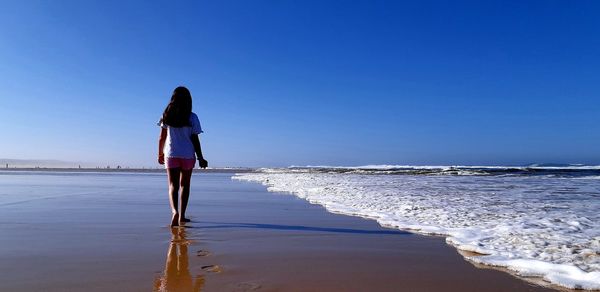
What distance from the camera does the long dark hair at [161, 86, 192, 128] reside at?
200 inches

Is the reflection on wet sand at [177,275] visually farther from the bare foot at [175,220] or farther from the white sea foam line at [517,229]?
the white sea foam line at [517,229]

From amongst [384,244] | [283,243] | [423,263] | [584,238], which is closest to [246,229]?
[283,243]

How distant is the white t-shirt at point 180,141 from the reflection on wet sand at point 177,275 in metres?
1.75

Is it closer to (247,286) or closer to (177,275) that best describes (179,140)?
(177,275)

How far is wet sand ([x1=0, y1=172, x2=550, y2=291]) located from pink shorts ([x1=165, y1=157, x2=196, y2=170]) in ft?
2.19

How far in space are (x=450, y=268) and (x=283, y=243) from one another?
1437mm

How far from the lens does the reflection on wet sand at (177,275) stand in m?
2.32

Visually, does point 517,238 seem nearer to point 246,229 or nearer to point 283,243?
point 283,243

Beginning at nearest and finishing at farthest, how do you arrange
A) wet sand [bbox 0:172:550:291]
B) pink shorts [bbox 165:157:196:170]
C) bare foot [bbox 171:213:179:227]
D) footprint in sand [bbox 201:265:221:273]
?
wet sand [bbox 0:172:550:291] < footprint in sand [bbox 201:265:221:273] < bare foot [bbox 171:213:179:227] < pink shorts [bbox 165:157:196:170]

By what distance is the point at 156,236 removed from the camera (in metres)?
3.92

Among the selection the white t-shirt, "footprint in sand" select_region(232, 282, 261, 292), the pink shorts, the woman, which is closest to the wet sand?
"footprint in sand" select_region(232, 282, 261, 292)

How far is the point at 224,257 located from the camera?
Answer: 3.11 meters

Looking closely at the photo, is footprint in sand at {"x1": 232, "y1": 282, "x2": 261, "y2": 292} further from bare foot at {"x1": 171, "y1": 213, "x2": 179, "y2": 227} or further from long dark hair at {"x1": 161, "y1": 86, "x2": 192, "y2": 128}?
long dark hair at {"x1": 161, "y1": 86, "x2": 192, "y2": 128}

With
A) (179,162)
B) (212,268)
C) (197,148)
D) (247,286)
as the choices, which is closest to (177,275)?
(212,268)
